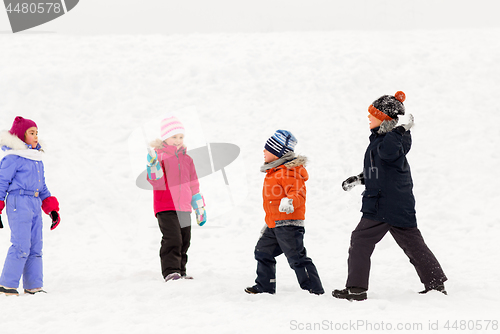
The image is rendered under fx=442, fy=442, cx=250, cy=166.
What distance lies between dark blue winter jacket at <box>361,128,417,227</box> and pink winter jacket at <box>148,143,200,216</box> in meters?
2.10

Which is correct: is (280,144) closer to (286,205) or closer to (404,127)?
(286,205)

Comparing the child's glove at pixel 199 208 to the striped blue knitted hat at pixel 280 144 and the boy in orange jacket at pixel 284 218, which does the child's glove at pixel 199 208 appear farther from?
the striped blue knitted hat at pixel 280 144

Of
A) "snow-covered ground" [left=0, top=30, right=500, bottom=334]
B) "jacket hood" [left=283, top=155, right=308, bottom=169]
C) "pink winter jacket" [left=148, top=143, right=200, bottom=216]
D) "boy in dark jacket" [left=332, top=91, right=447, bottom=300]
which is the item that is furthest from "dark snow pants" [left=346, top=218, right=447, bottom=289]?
"pink winter jacket" [left=148, top=143, right=200, bottom=216]

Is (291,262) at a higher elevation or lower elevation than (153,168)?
lower

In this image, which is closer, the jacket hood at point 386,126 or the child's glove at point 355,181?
the jacket hood at point 386,126

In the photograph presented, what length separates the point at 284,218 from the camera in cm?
429

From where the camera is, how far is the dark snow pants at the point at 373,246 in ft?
13.3

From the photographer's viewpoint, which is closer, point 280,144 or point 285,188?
point 285,188

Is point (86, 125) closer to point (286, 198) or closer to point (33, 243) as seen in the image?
point (33, 243)

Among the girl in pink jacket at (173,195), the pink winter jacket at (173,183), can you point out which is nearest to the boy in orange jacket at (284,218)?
the girl in pink jacket at (173,195)

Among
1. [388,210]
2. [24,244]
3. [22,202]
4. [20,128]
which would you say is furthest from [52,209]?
[388,210]

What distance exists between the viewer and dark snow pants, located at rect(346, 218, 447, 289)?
4062 mm

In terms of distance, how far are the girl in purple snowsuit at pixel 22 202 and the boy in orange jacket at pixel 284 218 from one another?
7.59 feet

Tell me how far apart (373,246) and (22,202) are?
356 centimetres
